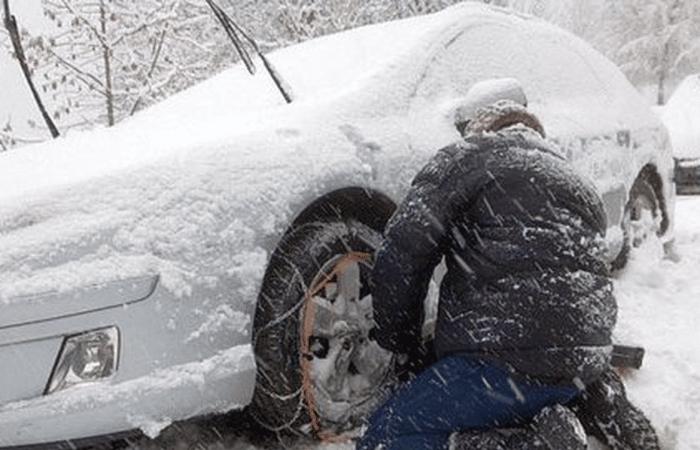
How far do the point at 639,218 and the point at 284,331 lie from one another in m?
3.45

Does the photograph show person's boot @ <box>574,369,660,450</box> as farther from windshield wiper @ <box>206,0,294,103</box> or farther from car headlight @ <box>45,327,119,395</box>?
windshield wiper @ <box>206,0,294,103</box>

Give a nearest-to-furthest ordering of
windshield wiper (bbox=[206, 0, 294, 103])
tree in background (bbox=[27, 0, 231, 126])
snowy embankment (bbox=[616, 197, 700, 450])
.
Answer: snowy embankment (bbox=[616, 197, 700, 450]), windshield wiper (bbox=[206, 0, 294, 103]), tree in background (bbox=[27, 0, 231, 126])

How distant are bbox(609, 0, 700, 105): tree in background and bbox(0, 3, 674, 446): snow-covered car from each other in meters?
29.9

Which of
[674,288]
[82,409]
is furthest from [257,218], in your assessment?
[674,288]

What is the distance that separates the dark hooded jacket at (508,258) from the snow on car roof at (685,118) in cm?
826

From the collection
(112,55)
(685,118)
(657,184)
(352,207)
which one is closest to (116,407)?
(352,207)

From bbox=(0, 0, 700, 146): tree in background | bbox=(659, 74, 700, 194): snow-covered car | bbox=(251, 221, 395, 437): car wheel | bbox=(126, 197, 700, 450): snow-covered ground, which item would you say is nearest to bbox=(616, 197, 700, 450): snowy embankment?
bbox=(126, 197, 700, 450): snow-covered ground

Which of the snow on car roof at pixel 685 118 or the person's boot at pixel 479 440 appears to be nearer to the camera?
the person's boot at pixel 479 440

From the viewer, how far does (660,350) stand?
369cm

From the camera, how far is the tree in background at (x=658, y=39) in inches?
1181

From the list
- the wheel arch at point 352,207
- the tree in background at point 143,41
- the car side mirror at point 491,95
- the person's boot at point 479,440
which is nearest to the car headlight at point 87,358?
the wheel arch at point 352,207

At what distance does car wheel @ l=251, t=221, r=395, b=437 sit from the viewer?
2.47 m

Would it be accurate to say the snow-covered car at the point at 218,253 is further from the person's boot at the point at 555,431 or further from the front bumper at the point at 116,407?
the person's boot at the point at 555,431

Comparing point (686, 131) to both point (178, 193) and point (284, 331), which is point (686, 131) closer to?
point (284, 331)
